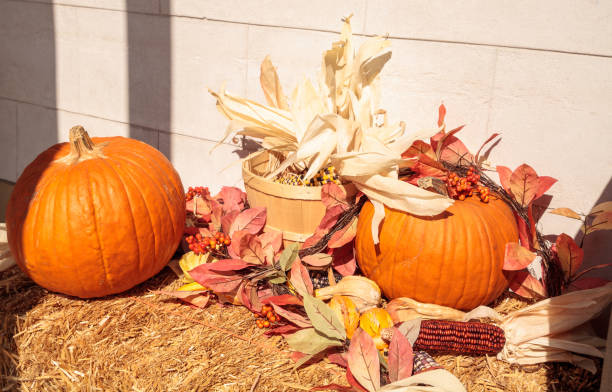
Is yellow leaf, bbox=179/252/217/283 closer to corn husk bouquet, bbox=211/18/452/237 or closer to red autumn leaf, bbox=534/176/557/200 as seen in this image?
corn husk bouquet, bbox=211/18/452/237

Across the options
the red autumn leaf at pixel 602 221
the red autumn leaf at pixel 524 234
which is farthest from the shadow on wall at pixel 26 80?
the red autumn leaf at pixel 602 221

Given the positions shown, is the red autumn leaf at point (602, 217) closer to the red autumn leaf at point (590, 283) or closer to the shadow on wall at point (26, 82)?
the red autumn leaf at point (590, 283)

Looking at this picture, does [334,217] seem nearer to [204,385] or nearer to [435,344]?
[435,344]

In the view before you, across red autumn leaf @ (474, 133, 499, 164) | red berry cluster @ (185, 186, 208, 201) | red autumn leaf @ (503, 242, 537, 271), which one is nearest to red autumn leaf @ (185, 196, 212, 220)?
red berry cluster @ (185, 186, 208, 201)

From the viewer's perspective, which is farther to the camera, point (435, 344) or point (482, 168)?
point (482, 168)

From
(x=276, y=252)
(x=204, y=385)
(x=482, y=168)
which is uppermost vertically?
(x=482, y=168)

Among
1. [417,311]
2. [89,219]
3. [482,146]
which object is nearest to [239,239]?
[89,219]

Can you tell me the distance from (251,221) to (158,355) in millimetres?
583

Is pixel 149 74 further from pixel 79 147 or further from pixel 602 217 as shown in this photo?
pixel 602 217

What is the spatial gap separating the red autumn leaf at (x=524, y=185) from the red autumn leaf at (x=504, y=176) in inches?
2.3

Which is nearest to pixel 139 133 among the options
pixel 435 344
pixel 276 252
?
pixel 276 252

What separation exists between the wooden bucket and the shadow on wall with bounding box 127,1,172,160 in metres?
0.91

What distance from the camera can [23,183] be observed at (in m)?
1.78

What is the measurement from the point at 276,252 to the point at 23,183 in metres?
0.94
